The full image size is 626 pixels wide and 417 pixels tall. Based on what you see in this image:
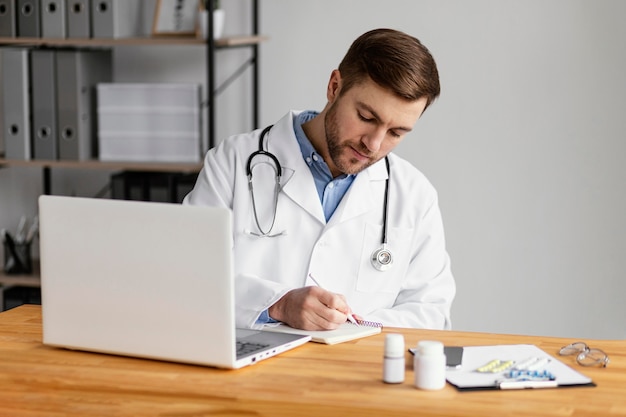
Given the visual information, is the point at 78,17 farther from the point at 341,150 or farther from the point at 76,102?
the point at 341,150

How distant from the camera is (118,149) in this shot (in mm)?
3363

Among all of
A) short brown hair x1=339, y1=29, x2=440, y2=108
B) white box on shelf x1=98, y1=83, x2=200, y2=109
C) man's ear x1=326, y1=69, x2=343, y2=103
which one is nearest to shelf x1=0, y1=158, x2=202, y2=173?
white box on shelf x1=98, y1=83, x2=200, y2=109

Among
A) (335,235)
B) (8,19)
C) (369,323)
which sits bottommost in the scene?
(369,323)

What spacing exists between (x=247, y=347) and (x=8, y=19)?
2144 mm

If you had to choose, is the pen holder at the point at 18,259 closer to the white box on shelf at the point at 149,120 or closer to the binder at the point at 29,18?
the white box on shelf at the point at 149,120

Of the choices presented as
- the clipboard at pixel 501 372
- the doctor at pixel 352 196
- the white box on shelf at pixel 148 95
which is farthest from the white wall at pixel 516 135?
the clipboard at pixel 501 372

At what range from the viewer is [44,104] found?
133 inches

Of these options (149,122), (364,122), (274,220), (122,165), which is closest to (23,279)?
(122,165)

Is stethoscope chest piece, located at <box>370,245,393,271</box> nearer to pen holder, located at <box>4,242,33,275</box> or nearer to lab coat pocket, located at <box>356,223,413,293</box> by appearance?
lab coat pocket, located at <box>356,223,413,293</box>

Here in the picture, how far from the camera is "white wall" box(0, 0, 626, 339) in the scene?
330cm

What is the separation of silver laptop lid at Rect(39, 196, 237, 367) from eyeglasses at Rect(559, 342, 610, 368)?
2.00ft

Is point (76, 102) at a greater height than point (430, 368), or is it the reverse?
point (76, 102)

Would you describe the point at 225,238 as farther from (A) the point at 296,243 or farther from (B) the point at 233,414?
(A) the point at 296,243

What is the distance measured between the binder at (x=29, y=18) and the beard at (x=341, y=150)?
5.00ft
